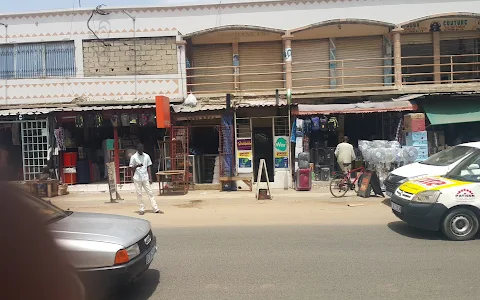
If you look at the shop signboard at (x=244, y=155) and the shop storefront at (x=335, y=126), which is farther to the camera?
the shop signboard at (x=244, y=155)

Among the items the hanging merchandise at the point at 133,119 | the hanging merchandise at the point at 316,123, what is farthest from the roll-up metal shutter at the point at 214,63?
the hanging merchandise at the point at 316,123

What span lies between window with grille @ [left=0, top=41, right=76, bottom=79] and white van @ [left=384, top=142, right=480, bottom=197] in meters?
12.1

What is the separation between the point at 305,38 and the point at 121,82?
7.35 m

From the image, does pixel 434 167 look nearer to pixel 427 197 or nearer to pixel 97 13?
pixel 427 197

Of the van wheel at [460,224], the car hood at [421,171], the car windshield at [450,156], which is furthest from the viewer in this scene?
the car hood at [421,171]

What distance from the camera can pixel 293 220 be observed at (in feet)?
30.1

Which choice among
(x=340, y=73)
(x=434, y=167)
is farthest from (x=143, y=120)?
(x=434, y=167)

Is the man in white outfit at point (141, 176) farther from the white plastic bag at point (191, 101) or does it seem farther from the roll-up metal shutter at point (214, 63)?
the roll-up metal shutter at point (214, 63)

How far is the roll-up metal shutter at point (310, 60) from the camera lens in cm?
1677

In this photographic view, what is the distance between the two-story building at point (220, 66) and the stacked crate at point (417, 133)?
115 cm

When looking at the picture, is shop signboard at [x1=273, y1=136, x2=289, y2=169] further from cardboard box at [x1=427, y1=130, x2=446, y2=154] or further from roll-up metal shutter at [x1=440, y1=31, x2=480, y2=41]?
roll-up metal shutter at [x1=440, y1=31, x2=480, y2=41]

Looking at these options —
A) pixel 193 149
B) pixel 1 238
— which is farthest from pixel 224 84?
pixel 1 238

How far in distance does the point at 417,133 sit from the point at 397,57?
3.46 m

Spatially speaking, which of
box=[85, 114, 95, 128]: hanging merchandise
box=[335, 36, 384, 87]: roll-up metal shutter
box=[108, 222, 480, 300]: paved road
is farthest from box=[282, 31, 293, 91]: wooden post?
A: box=[108, 222, 480, 300]: paved road
